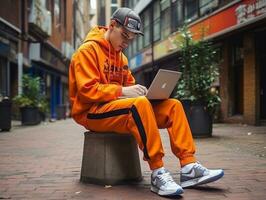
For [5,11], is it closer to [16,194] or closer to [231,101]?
[231,101]

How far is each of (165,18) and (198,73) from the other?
17.3 meters

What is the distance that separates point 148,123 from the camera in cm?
440

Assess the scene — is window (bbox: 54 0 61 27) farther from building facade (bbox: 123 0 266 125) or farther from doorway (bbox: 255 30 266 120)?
doorway (bbox: 255 30 266 120)

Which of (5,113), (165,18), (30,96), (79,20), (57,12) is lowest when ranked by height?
(5,113)

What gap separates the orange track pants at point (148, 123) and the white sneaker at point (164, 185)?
0.29ft

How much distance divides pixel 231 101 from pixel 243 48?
7.13 ft

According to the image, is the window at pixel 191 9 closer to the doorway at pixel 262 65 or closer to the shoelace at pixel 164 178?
the doorway at pixel 262 65

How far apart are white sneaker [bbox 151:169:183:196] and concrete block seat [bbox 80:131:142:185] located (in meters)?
0.47

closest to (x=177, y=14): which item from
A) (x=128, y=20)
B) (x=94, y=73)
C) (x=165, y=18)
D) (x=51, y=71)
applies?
(x=165, y=18)

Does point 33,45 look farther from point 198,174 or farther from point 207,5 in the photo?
point 198,174

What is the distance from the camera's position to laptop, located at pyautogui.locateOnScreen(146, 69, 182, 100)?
4.56 metres

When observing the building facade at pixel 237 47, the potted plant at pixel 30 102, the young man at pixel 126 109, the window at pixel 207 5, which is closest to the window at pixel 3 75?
the potted plant at pixel 30 102

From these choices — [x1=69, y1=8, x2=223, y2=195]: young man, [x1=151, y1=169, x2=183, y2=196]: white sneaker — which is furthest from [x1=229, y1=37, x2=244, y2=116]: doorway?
[x1=151, y1=169, x2=183, y2=196]: white sneaker

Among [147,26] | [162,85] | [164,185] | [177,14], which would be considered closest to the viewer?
[164,185]
